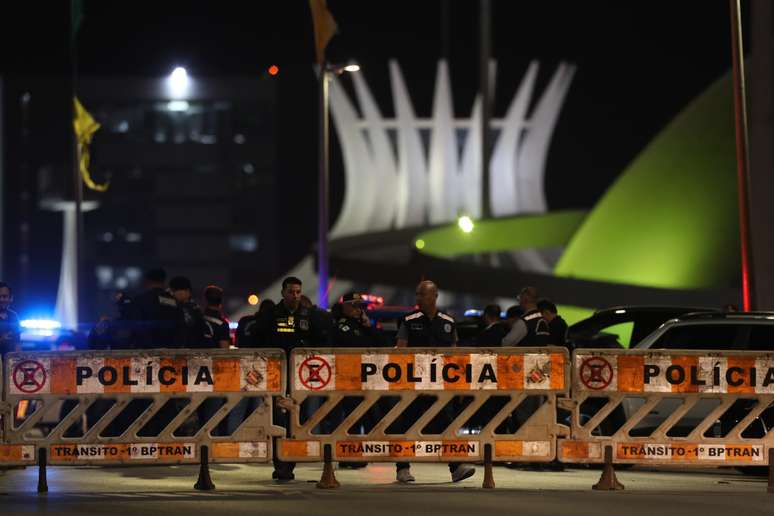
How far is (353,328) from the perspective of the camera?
17.2m

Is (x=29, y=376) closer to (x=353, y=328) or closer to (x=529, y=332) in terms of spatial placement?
(x=353, y=328)

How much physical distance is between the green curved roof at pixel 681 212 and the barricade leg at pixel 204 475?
27.1 metres

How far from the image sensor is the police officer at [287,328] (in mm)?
Result: 16125

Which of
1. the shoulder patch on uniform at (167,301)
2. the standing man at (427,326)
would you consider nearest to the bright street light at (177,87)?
the shoulder patch on uniform at (167,301)

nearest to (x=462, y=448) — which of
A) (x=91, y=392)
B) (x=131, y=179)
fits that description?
(x=91, y=392)

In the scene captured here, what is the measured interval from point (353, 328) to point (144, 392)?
2.79 meters

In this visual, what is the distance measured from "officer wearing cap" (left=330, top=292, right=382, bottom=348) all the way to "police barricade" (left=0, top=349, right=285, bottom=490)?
Result: 6.90 ft

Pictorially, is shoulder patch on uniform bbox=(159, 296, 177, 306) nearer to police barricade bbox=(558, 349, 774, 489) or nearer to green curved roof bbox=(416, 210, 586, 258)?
police barricade bbox=(558, 349, 774, 489)

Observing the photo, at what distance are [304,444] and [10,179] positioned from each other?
361 feet

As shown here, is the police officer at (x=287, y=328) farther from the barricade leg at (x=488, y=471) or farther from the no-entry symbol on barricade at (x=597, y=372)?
the no-entry symbol on barricade at (x=597, y=372)

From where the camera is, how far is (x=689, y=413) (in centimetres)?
1777

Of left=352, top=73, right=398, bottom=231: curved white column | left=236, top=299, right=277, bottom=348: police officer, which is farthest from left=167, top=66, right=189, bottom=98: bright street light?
left=236, top=299, right=277, bottom=348: police officer

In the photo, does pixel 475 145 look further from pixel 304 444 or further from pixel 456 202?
pixel 304 444

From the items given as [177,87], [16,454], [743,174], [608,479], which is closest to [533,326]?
[608,479]
